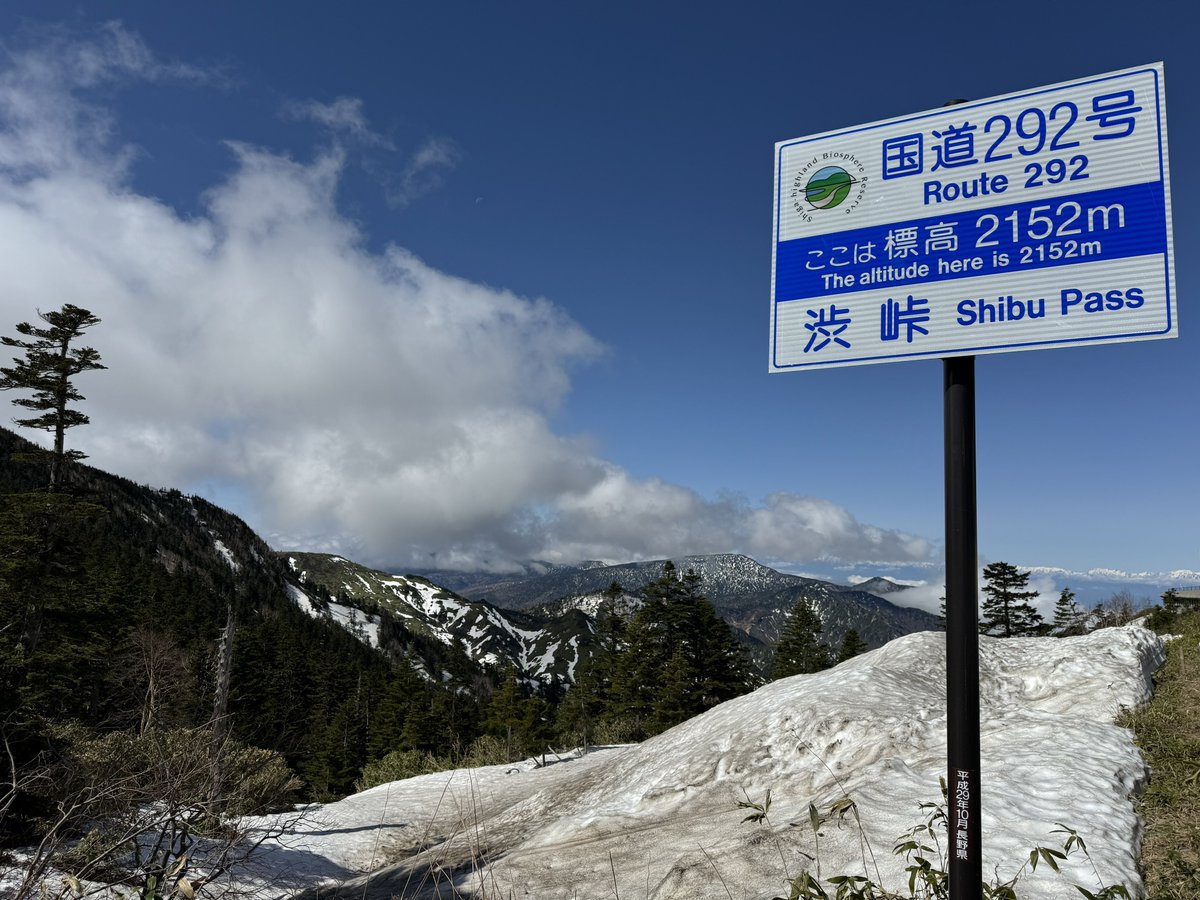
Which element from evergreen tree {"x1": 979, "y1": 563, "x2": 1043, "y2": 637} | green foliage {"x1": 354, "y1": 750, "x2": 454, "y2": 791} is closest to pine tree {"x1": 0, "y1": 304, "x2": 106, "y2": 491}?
green foliage {"x1": 354, "y1": 750, "x2": 454, "y2": 791}

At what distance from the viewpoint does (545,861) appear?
20.9 feet

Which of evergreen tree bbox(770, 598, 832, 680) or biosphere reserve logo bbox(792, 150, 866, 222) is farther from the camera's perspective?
evergreen tree bbox(770, 598, 832, 680)

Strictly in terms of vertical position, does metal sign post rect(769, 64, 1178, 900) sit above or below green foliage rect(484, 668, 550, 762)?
above

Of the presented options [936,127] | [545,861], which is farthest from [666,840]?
[936,127]

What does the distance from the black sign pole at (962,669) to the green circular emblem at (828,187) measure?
1263mm

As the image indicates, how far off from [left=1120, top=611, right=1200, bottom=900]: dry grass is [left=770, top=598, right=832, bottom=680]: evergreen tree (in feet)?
140

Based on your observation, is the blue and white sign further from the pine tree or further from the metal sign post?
the pine tree

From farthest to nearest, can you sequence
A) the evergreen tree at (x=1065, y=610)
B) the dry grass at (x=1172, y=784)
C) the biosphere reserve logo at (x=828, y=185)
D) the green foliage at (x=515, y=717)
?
1. the evergreen tree at (x=1065, y=610)
2. the green foliage at (x=515, y=717)
3. the dry grass at (x=1172, y=784)
4. the biosphere reserve logo at (x=828, y=185)

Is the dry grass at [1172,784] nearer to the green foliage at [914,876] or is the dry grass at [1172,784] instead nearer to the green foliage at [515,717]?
the green foliage at [914,876]

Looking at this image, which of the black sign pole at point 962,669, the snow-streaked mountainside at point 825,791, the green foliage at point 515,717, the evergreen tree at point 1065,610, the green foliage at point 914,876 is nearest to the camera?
the green foliage at point 914,876

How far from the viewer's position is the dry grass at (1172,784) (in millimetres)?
4320

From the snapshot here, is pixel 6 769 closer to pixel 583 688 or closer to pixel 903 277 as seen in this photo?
pixel 903 277

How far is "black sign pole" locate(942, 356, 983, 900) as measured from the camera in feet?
8.05

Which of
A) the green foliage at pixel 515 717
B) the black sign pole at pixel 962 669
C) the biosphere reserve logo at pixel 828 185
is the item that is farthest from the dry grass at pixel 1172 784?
the green foliage at pixel 515 717
